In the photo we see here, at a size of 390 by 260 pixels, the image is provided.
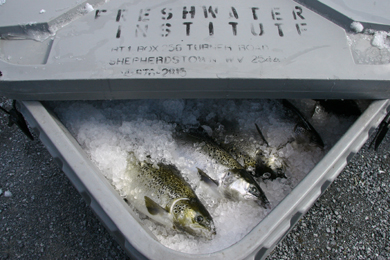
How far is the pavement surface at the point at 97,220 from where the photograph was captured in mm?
1842

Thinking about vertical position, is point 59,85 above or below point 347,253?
above

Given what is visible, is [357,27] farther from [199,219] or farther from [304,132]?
[199,219]

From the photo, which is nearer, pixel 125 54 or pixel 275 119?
pixel 125 54

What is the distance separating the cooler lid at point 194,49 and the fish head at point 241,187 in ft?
1.27

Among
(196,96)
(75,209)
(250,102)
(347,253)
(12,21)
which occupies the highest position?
(12,21)

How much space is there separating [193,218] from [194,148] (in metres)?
0.42

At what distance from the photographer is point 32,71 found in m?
1.36

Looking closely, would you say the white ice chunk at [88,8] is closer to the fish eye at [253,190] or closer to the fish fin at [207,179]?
the fish fin at [207,179]

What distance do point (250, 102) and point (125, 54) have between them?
81cm

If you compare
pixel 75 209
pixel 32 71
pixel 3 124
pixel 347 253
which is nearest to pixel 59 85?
pixel 32 71

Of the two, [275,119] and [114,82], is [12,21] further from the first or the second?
[275,119]

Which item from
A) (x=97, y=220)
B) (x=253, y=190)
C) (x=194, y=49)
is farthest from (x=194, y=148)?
(x=97, y=220)

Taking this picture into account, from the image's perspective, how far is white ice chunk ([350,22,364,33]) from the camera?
4.96 ft

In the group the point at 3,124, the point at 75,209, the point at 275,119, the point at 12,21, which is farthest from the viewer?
the point at 3,124
